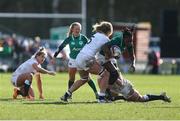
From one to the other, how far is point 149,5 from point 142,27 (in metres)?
23.1

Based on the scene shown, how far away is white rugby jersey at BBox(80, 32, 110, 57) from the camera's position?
17.6 metres

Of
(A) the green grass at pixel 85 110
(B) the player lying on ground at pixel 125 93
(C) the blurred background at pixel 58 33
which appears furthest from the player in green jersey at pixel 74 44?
(C) the blurred background at pixel 58 33

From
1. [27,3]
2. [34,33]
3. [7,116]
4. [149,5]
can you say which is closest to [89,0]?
[149,5]

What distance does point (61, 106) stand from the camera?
54.8 ft

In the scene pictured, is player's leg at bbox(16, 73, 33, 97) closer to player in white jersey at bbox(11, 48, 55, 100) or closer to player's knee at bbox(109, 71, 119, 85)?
player in white jersey at bbox(11, 48, 55, 100)

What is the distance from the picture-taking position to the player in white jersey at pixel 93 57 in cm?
1766

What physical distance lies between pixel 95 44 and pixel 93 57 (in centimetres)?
33

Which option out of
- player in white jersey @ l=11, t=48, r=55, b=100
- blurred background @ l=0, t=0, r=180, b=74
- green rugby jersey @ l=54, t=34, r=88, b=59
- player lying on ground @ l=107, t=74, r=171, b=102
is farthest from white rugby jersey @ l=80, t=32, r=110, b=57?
blurred background @ l=0, t=0, r=180, b=74

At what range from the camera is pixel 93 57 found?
17844 mm

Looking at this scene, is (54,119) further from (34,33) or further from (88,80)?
(34,33)

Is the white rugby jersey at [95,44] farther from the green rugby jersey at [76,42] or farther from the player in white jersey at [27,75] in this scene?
the player in white jersey at [27,75]

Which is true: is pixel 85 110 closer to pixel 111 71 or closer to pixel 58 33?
pixel 111 71

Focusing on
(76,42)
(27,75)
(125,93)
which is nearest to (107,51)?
(125,93)

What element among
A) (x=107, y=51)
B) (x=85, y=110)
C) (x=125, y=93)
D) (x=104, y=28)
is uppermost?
(x=104, y=28)
